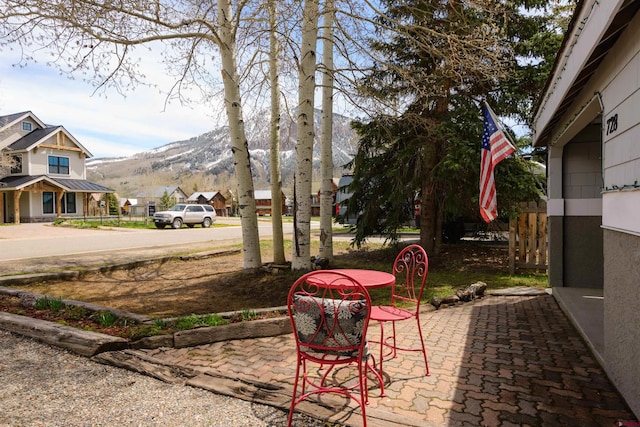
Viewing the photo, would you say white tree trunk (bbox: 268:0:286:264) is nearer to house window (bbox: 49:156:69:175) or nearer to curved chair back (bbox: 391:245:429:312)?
curved chair back (bbox: 391:245:429:312)

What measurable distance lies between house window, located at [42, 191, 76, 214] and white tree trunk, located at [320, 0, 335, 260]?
2948cm

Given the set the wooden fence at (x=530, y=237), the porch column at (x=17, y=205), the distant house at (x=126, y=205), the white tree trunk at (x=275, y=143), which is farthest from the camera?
the distant house at (x=126, y=205)

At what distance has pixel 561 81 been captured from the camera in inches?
183

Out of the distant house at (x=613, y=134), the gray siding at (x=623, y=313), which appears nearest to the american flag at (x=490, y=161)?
the distant house at (x=613, y=134)

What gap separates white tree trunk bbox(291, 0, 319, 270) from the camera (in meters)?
7.69

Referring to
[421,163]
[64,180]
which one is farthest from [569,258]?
[64,180]

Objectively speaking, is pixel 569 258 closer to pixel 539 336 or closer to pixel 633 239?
pixel 539 336

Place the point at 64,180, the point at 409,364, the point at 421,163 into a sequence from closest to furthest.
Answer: the point at 409,364
the point at 421,163
the point at 64,180

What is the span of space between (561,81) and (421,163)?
5673 millimetres

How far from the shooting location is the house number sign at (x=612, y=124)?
10.8ft

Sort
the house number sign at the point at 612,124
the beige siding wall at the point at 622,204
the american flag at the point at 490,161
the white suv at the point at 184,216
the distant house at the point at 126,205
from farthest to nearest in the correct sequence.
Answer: the distant house at the point at 126,205 → the white suv at the point at 184,216 → the american flag at the point at 490,161 → the house number sign at the point at 612,124 → the beige siding wall at the point at 622,204

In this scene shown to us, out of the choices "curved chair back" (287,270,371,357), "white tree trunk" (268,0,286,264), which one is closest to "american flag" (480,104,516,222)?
"curved chair back" (287,270,371,357)

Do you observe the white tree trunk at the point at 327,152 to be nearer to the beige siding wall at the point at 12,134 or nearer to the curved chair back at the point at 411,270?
the curved chair back at the point at 411,270

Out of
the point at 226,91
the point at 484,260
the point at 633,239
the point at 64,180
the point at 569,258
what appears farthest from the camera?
the point at 64,180
